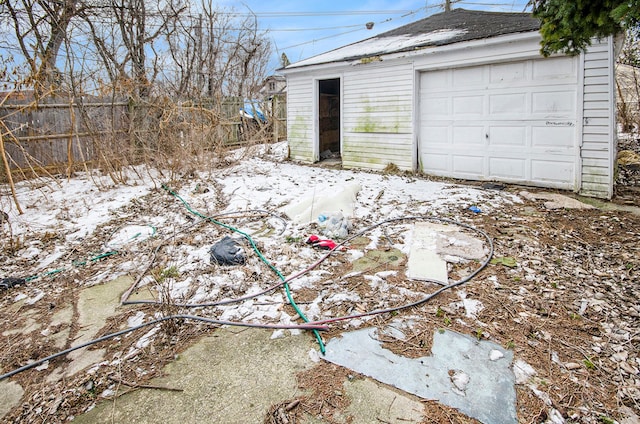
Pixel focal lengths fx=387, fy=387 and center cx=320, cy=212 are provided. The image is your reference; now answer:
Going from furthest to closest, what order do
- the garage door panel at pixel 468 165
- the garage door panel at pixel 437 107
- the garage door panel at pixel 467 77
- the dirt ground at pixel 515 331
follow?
the garage door panel at pixel 437 107 → the garage door panel at pixel 468 165 → the garage door panel at pixel 467 77 → the dirt ground at pixel 515 331

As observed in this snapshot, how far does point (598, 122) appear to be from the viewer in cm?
591

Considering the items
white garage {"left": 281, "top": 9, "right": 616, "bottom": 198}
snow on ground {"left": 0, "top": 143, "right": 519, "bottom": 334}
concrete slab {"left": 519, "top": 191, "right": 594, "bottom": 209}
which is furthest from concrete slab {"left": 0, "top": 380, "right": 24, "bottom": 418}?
white garage {"left": 281, "top": 9, "right": 616, "bottom": 198}

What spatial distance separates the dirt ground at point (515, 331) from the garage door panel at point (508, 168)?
2.67 meters

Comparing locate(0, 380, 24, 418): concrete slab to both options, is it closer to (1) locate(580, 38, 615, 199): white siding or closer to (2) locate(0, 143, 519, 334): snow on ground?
(2) locate(0, 143, 519, 334): snow on ground

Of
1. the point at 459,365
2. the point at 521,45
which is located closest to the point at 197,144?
the point at 521,45

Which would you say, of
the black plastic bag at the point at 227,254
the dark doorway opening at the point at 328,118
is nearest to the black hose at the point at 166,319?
the black plastic bag at the point at 227,254

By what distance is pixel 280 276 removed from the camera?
139 inches

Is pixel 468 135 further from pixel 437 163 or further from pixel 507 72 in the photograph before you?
pixel 507 72

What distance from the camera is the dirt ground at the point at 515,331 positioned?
80.9 inches

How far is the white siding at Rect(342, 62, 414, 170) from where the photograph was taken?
8320 mm

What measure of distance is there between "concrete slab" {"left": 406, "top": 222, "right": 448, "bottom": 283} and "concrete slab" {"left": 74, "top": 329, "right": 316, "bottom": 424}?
1.38 meters

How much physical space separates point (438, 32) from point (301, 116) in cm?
391

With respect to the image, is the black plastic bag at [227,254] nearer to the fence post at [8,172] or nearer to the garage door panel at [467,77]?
the fence post at [8,172]

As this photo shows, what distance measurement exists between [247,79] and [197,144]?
10451 mm
